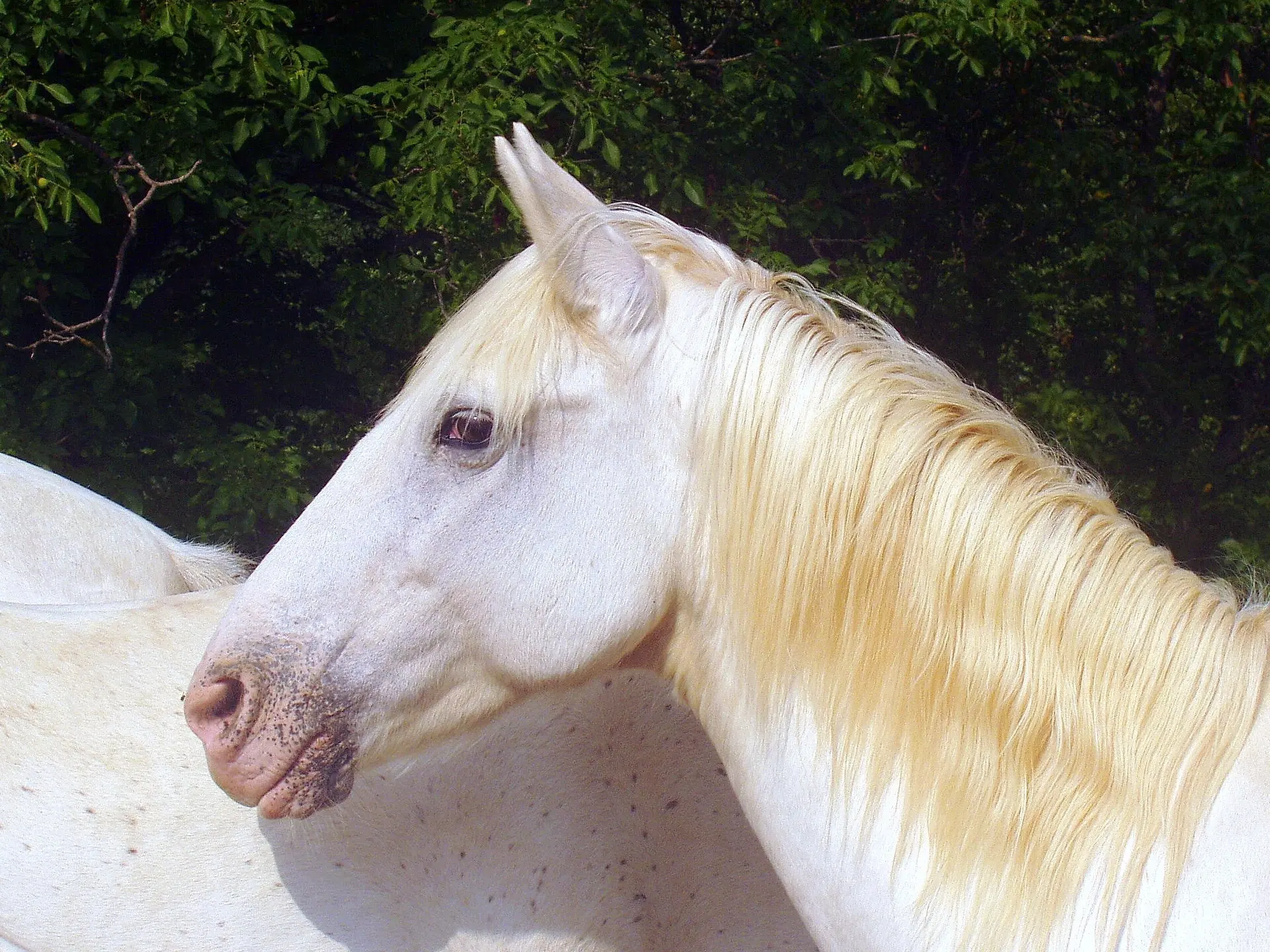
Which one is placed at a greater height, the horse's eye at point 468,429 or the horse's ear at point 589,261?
the horse's ear at point 589,261

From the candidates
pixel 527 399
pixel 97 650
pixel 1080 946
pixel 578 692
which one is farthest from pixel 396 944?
pixel 1080 946

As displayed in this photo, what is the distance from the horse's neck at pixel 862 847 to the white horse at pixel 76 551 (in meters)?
1.59

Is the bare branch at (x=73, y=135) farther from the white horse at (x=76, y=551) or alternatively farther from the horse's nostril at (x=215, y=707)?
the horse's nostril at (x=215, y=707)

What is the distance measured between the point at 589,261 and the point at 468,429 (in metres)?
0.24

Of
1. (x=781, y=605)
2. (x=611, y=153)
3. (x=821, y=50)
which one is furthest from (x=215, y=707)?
(x=821, y=50)

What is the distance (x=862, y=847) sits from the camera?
3.76 ft

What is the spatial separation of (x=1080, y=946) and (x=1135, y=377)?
468 cm

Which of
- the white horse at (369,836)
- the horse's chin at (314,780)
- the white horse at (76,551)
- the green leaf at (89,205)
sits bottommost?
the white horse at (76,551)

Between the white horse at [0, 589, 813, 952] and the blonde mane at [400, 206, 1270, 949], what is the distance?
44 cm

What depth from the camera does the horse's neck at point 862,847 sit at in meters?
1.00

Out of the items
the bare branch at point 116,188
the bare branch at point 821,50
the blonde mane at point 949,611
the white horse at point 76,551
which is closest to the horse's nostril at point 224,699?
the blonde mane at point 949,611

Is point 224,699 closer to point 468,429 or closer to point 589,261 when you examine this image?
point 468,429

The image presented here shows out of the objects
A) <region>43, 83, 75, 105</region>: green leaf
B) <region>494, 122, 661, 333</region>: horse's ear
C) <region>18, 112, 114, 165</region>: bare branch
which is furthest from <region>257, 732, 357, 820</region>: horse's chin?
<region>18, 112, 114, 165</region>: bare branch

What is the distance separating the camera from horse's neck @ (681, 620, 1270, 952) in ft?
3.29
